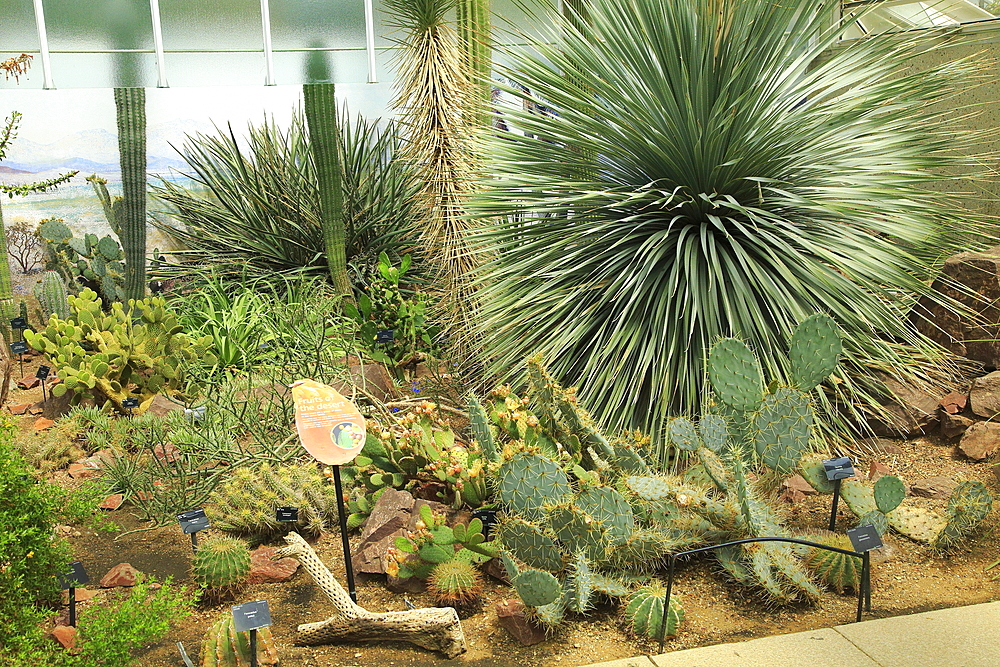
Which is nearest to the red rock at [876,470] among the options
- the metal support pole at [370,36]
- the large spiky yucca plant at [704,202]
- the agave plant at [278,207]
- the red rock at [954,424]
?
the large spiky yucca plant at [704,202]

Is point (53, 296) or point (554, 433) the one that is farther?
point (53, 296)

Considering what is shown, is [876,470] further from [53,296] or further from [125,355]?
[53,296]

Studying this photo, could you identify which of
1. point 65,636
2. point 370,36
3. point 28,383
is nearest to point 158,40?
point 370,36

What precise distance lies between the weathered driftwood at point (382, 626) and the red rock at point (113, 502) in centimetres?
166

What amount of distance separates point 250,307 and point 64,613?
336 cm

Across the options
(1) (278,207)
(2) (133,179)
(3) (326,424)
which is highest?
(2) (133,179)

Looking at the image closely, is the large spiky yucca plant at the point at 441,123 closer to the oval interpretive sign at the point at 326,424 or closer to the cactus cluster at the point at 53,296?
the oval interpretive sign at the point at 326,424

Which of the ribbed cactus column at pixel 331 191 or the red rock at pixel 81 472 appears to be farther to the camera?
the ribbed cactus column at pixel 331 191

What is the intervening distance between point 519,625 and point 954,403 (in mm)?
2879

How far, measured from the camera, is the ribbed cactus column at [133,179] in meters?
6.50

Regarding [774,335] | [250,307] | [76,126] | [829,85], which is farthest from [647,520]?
[76,126]

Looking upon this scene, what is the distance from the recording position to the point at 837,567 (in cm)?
292

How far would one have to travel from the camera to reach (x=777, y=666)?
8.08 feet

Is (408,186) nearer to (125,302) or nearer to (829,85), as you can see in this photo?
(125,302)
